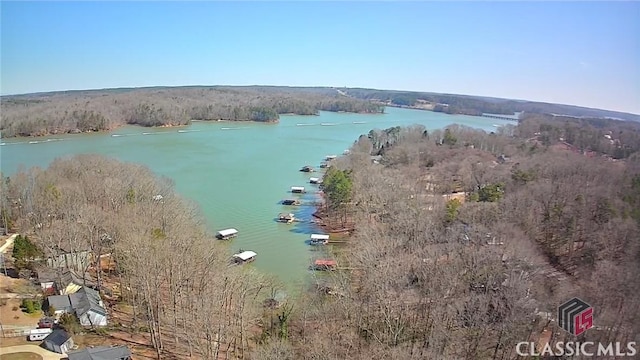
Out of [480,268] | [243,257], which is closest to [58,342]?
[243,257]

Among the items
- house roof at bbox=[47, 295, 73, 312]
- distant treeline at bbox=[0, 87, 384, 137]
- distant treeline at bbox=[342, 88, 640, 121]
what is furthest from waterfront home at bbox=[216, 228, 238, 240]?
distant treeline at bbox=[0, 87, 384, 137]

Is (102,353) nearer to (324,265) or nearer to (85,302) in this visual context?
(85,302)

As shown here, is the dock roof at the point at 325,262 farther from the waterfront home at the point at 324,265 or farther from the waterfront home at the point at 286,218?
the waterfront home at the point at 286,218

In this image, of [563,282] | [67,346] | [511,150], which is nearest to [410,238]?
[563,282]

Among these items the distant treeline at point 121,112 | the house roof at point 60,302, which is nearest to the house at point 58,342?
the house roof at point 60,302

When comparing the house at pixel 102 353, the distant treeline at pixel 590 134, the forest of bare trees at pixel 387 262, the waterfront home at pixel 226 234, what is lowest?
the house at pixel 102 353

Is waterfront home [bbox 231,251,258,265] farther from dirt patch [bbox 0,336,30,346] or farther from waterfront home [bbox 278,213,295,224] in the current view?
dirt patch [bbox 0,336,30,346]
